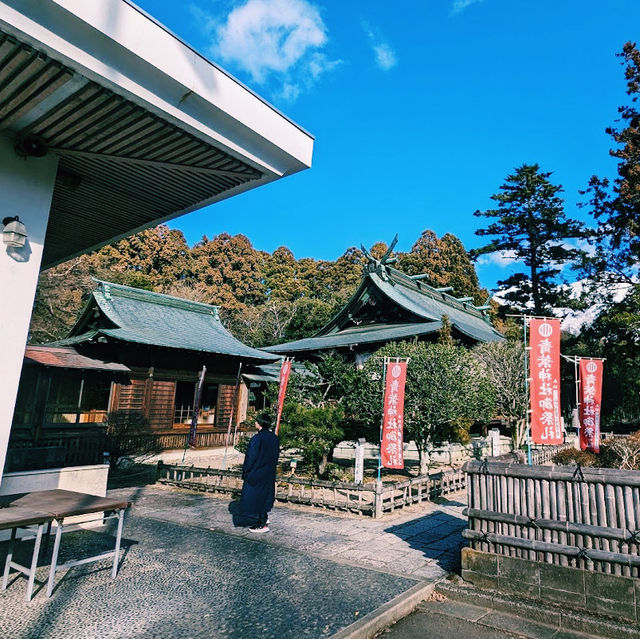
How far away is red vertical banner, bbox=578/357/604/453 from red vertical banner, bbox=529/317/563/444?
6.98m

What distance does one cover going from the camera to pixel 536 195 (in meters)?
32.5

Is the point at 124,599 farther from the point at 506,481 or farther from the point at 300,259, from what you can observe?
the point at 300,259

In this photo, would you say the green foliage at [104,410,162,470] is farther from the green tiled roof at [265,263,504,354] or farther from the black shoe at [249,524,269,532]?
the green tiled roof at [265,263,504,354]

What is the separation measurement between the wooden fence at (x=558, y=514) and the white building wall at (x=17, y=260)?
482 centimetres

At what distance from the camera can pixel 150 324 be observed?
19141 millimetres

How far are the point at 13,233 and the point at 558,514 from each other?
5979 mm

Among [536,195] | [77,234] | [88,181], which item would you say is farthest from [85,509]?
[536,195]

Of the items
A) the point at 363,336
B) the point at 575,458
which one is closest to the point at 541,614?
the point at 575,458

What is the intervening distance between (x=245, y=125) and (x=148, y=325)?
16.1 meters

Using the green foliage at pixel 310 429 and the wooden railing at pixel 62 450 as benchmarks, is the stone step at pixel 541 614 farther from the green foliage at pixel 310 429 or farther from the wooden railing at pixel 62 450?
the wooden railing at pixel 62 450

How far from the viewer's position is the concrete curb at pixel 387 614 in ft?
11.5

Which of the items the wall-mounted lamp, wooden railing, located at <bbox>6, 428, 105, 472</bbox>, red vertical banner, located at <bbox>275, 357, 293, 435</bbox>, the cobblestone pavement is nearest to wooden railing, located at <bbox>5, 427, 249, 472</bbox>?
wooden railing, located at <bbox>6, 428, 105, 472</bbox>

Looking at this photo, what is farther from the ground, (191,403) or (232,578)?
(191,403)

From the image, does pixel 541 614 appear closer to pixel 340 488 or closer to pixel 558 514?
pixel 558 514
